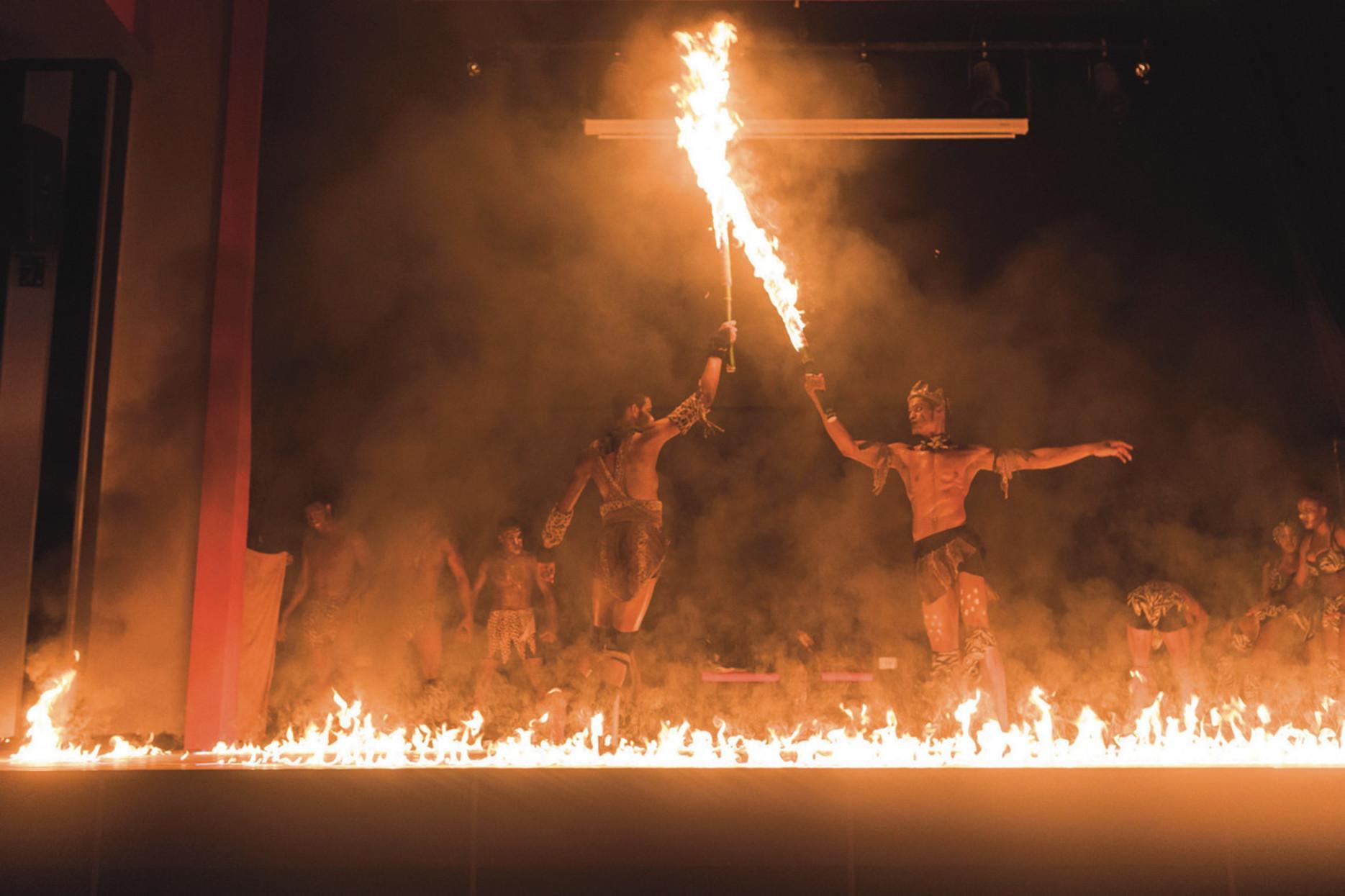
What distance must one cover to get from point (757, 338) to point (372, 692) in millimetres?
3294

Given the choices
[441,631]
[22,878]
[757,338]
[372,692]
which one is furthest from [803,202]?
[22,878]

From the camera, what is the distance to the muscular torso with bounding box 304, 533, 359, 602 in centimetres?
576

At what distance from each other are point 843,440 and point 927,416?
1.48 feet

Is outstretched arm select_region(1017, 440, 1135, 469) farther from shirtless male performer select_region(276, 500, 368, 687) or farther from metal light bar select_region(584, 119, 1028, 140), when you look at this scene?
shirtless male performer select_region(276, 500, 368, 687)

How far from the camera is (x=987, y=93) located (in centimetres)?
584

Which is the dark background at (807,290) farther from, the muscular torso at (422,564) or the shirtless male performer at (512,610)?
the shirtless male performer at (512,610)

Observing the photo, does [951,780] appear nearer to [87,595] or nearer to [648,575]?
[648,575]

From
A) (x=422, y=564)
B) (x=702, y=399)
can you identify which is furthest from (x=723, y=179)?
(x=422, y=564)

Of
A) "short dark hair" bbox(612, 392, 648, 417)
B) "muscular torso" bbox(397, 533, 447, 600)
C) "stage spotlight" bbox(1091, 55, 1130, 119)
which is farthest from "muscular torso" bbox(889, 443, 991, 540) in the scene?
"muscular torso" bbox(397, 533, 447, 600)

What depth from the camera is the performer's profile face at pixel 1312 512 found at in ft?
17.7

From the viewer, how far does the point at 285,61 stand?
5.95 meters

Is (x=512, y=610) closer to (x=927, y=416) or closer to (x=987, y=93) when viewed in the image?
(x=927, y=416)

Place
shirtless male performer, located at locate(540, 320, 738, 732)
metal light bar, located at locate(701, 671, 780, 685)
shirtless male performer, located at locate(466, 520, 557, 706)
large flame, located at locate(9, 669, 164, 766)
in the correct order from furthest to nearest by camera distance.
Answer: shirtless male performer, located at locate(466, 520, 557, 706)
metal light bar, located at locate(701, 671, 780, 685)
shirtless male performer, located at locate(540, 320, 738, 732)
large flame, located at locate(9, 669, 164, 766)

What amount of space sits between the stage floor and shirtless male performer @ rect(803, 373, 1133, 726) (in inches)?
72.1
